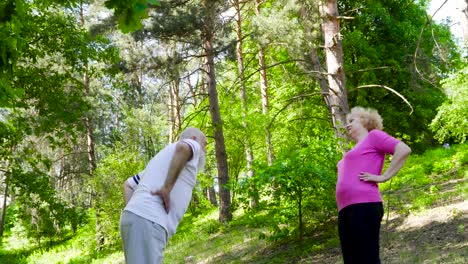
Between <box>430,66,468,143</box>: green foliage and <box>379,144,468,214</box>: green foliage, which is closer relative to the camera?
<box>379,144,468,214</box>: green foliage

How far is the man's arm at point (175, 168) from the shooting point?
119 inches

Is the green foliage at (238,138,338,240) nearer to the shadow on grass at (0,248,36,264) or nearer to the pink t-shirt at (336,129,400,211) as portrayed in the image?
the pink t-shirt at (336,129,400,211)

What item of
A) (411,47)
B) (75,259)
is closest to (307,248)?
(75,259)

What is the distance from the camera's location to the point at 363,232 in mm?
3318

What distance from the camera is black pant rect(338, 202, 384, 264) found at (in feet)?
10.9

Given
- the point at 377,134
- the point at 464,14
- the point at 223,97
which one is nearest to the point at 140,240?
the point at 377,134

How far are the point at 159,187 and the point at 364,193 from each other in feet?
4.79

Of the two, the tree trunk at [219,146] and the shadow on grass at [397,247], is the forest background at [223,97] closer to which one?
the tree trunk at [219,146]

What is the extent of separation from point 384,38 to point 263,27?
8.87 metres

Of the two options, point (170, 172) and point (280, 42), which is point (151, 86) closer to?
point (280, 42)

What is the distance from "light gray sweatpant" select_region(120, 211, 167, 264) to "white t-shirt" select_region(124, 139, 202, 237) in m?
0.04

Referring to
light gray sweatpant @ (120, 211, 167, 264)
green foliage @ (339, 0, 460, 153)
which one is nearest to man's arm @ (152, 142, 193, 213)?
light gray sweatpant @ (120, 211, 167, 264)

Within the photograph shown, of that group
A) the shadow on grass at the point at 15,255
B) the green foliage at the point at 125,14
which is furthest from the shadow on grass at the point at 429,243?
the shadow on grass at the point at 15,255

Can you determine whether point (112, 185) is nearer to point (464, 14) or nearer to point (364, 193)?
point (464, 14)
